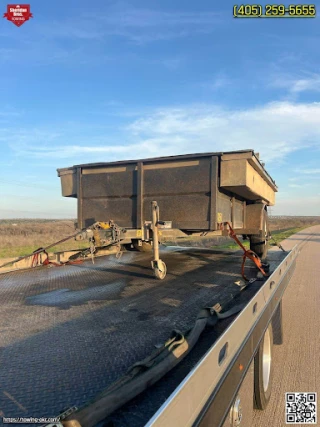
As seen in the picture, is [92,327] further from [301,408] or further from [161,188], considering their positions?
[161,188]

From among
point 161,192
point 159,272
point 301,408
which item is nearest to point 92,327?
point 159,272

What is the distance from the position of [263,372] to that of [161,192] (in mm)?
2660

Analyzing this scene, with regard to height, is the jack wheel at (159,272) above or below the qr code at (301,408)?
above

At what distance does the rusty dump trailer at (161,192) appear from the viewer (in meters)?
4.50

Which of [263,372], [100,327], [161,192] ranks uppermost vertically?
[161,192]

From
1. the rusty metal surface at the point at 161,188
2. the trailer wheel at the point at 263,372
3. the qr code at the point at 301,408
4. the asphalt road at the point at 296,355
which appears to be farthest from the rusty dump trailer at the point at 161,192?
the qr code at the point at 301,408

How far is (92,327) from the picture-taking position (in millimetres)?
2496

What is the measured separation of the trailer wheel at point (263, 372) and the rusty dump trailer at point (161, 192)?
1582mm

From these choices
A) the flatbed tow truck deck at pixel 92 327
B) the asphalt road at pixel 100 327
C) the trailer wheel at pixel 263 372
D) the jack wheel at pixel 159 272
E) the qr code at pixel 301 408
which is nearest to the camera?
the flatbed tow truck deck at pixel 92 327

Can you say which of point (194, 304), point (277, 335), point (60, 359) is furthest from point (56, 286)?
point (277, 335)

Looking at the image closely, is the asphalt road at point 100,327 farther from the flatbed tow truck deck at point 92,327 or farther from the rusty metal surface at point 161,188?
the rusty metal surface at point 161,188

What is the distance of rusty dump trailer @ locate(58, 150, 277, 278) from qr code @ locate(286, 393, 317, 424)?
74.4 inches

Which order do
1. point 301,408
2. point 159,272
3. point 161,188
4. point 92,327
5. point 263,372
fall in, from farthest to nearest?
point 161,188
point 159,272
point 301,408
point 263,372
point 92,327

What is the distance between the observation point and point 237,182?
4.50 metres
